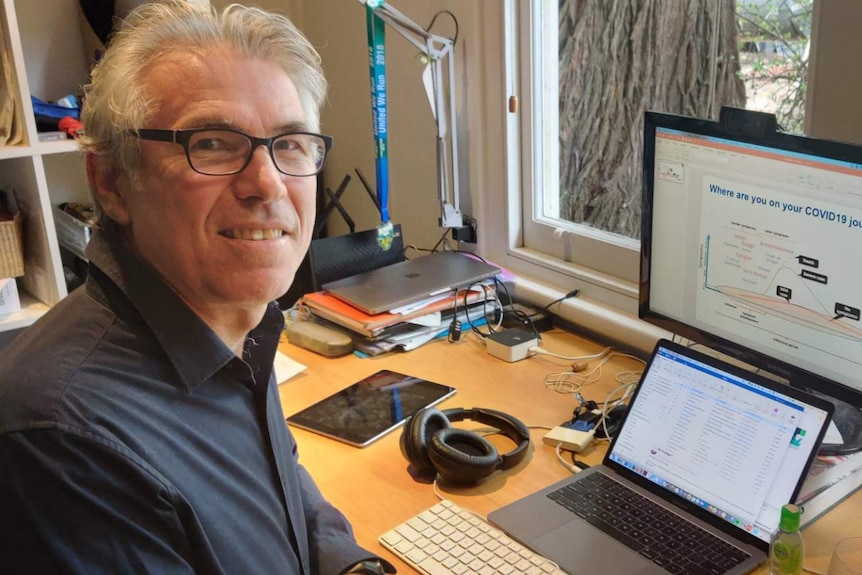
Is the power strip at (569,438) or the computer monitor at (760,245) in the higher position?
the computer monitor at (760,245)

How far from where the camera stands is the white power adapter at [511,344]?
173cm

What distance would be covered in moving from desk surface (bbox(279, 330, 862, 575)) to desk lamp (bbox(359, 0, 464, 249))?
418mm

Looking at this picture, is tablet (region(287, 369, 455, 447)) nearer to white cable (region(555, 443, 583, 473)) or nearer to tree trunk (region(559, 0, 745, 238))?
white cable (region(555, 443, 583, 473))

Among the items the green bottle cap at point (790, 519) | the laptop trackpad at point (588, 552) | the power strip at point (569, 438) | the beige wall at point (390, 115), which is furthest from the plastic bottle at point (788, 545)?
the beige wall at point (390, 115)

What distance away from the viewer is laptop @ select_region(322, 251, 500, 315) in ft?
6.07

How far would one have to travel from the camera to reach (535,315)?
1915 mm

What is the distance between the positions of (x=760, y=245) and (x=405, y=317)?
837mm

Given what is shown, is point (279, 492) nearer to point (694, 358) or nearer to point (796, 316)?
point (694, 358)

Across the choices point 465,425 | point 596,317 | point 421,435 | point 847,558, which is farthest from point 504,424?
point 847,558

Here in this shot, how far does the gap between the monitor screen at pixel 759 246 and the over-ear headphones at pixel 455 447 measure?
12.3 inches

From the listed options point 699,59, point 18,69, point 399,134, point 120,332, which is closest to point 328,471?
point 120,332

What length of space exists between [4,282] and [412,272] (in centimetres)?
98

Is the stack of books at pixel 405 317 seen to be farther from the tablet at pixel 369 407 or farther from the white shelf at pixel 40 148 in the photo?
the white shelf at pixel 40 148

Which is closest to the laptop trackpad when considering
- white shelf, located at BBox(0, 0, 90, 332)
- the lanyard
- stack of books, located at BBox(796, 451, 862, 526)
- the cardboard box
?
stack of books, located at BBox(796, 451, 862, 526)
